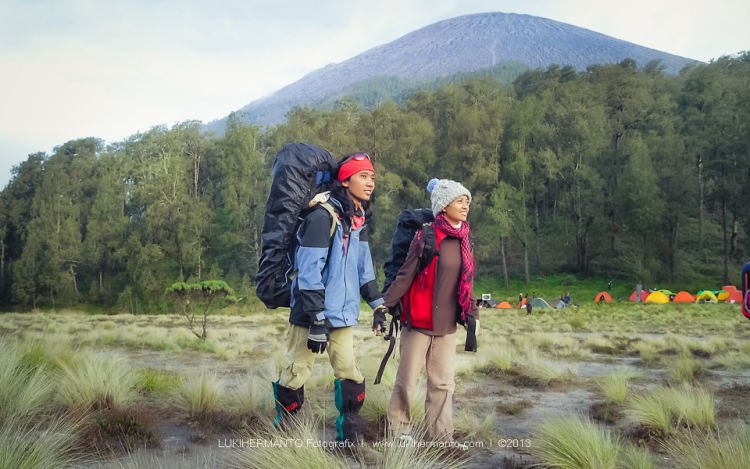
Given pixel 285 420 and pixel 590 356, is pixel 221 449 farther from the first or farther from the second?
pixel 590 356

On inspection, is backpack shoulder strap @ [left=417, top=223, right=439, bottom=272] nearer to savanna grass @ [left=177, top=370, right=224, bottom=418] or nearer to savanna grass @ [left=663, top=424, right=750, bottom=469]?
savanna grass @ [left=663, top=424, right=750, bottom=469]

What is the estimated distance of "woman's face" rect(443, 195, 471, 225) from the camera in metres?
4.00

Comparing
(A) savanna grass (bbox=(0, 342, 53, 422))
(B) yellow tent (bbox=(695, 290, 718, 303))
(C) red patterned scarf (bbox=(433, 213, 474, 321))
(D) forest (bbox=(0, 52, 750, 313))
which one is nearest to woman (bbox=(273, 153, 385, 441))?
(C) red patterned scarf (bbox=(433, 213, 474, 321))

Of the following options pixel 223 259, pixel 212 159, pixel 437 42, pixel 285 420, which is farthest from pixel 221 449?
pixel 437 42

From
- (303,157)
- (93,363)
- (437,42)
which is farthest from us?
(437,42)

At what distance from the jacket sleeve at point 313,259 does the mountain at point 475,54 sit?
4673 inches

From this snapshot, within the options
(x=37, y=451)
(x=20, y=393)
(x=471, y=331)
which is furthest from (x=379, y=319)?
(x=20, y=393)

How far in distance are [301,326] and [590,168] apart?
40.6 metres

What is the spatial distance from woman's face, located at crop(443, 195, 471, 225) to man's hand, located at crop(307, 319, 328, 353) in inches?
50.5

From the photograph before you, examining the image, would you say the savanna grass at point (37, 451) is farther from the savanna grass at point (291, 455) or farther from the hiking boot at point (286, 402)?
the hiking boot at point (286, 402)

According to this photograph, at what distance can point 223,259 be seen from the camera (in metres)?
45.9

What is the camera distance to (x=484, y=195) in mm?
A: 39000

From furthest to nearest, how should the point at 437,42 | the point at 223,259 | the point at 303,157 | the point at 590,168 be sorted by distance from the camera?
the point at 437,42
the point at 223,259
the point at 590,168
the point at 303,157

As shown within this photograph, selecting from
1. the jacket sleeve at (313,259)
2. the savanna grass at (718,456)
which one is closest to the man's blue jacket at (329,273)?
the jacket sleeve at (313,259)
